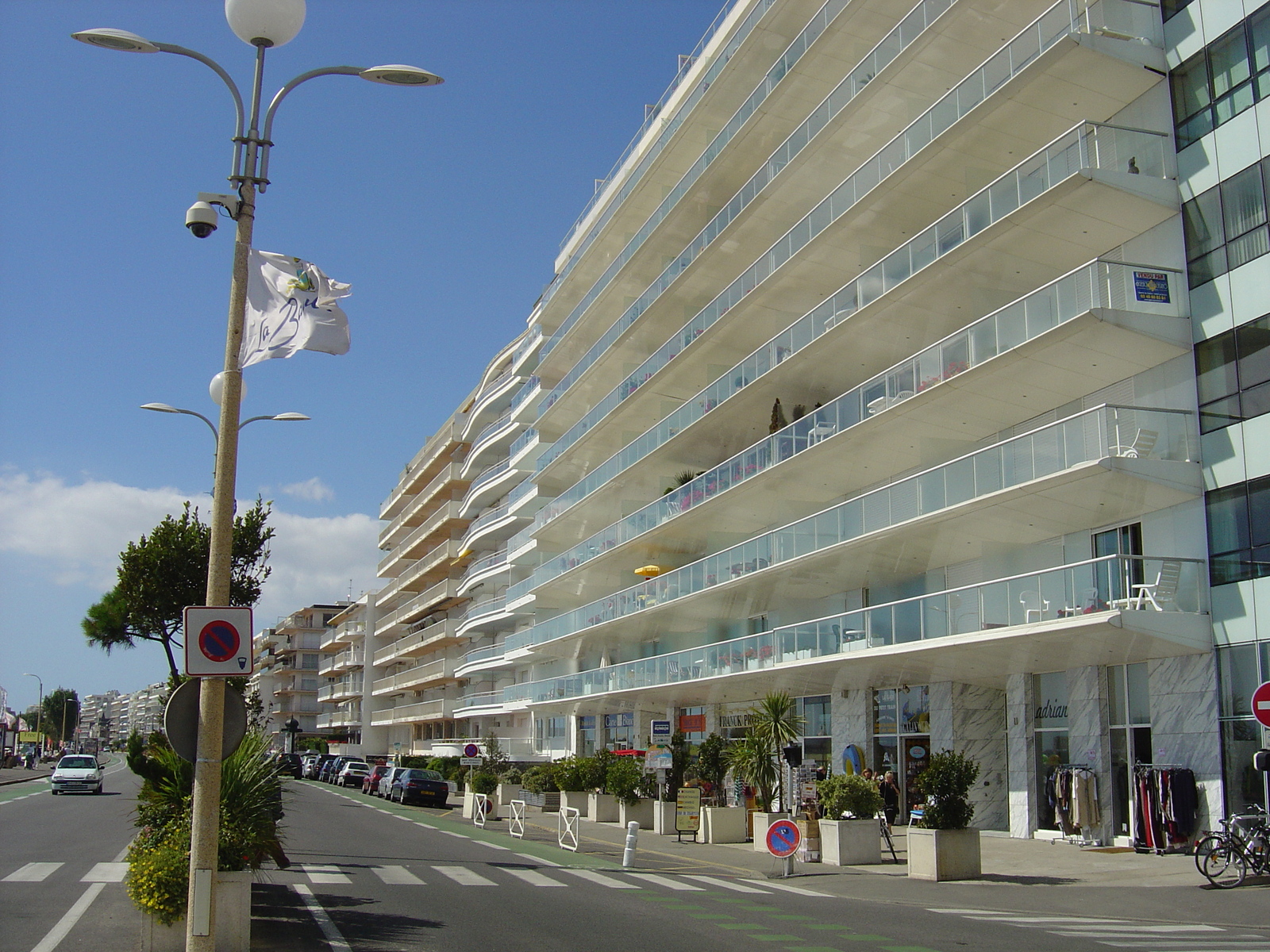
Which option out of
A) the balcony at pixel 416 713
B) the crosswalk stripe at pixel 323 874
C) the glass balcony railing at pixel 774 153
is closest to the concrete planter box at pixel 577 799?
the crosswalk stripe at pixel 323 874

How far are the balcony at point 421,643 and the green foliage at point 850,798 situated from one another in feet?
166

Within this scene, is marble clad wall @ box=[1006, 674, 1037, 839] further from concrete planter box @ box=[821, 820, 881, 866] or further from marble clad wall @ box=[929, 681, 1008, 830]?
concrete planter box @ box=[821, 820, 881, 866]

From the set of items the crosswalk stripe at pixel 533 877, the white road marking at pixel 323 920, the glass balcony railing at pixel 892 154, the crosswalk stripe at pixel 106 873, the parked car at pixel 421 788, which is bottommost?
the parked car at pixel 421 788

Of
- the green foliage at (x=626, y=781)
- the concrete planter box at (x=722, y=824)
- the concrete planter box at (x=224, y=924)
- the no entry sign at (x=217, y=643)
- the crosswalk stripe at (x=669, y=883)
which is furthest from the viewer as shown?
the green foliage at (x=626, y=781)

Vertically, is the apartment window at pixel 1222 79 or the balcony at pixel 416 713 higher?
the apartment window at pixel 1222 79

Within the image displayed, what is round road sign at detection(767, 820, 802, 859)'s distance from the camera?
722 inches

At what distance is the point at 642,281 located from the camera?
149ft

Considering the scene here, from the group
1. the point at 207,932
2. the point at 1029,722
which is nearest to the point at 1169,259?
the point at 1029,722

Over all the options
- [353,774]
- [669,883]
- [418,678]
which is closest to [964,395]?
[669,883]

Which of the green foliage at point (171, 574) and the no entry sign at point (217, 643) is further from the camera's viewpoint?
the green foliage at point (171, 574)


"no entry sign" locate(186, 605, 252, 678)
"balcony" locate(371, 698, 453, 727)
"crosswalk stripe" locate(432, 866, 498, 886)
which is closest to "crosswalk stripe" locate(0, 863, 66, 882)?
"crosswalk stripe" locate(432, 866, 498, 886)

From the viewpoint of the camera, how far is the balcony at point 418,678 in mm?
69938

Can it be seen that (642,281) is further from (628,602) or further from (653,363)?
(628,602)

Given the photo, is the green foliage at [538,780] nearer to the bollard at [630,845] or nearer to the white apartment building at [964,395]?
the white apartment building at [964,395]
